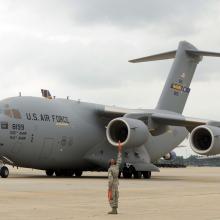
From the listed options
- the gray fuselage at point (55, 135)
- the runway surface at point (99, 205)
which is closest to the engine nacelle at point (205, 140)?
the gray fuselage at point (55, 135)

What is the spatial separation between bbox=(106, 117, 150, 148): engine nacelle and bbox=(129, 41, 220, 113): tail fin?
16.5ft

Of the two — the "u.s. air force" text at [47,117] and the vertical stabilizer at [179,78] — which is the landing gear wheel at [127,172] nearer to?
the "u.s. air force" text at [47,117]

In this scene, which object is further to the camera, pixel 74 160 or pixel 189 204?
pixel 74 160

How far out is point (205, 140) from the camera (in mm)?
23828

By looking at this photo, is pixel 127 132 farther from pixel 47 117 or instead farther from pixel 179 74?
pixel 179 74

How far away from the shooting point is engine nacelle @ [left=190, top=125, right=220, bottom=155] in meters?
23.0

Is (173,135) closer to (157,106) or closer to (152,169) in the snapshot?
(157,106)

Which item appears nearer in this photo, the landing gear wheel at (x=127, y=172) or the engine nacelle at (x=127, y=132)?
the engine nacelle at (x=127, y=132)

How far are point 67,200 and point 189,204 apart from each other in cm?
278

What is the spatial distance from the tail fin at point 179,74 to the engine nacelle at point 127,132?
503 cm

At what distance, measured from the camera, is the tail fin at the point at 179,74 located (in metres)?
29.4

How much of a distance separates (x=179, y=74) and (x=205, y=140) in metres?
6.79

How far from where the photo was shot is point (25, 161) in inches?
925

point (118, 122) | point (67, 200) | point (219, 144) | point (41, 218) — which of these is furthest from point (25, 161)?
point (41, 218)
